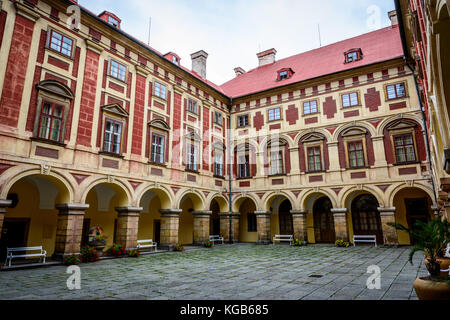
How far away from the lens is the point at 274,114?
69.8ft

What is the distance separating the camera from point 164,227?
53.0 feet

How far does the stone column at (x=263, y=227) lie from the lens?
65.6ft

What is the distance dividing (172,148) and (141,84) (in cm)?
380

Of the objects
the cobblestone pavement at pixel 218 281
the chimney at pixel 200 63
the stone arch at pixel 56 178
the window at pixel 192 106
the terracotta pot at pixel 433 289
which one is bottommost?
the cobblestone pavement at pixel 218 281

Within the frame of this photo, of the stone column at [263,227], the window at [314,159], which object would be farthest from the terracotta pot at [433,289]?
the stone column at [263,227]

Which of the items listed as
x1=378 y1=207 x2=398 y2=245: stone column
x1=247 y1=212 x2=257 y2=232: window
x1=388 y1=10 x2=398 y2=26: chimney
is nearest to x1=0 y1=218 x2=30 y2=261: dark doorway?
x1=247 y1=212 x2=257 y2=232: window

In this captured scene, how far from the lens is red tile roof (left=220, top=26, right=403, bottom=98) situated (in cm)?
1936

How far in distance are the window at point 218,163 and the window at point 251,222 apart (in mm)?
4430

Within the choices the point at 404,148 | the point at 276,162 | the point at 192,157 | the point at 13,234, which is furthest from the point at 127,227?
the point at 404,148

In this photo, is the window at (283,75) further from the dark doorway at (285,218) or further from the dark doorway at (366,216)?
the dark doorway at (366,216)

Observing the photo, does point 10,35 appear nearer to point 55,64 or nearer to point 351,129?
point 55,64

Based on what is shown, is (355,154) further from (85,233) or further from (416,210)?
(85,233)

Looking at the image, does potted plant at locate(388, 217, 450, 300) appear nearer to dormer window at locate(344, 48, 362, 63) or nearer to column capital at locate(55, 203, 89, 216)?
column capital at locate(55, 203, 89, 216)

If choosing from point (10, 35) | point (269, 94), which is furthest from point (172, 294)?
point (269, 94)
